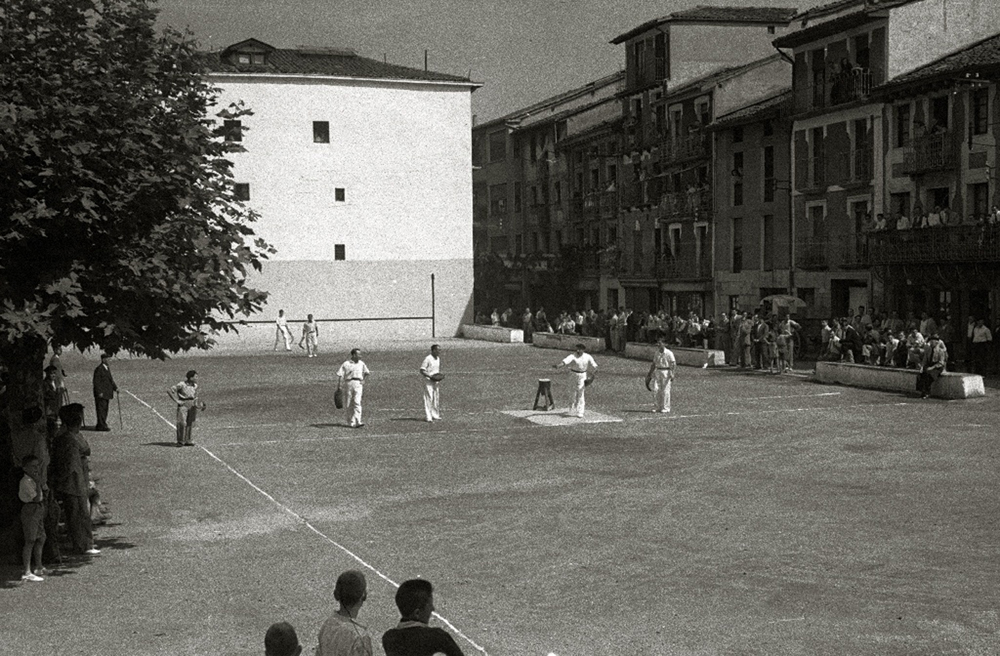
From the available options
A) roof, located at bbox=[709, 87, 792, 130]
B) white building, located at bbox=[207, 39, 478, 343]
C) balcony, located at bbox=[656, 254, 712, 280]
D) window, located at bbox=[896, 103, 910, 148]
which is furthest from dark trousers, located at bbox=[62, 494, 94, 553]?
balcony, located at bbox=[656, 254, 712, 280]

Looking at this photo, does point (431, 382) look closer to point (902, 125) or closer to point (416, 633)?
point (416, 633)

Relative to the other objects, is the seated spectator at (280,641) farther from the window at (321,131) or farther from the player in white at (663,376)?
the window at (321,131)

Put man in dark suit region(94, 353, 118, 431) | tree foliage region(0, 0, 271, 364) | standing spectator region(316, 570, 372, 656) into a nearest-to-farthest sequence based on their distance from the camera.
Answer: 1. standing spectator region(316, 570, 372, 656)
2. tree foliage region(0, 0, 271, 364)
3. man in dark suit region(94, 353, 118, 431)

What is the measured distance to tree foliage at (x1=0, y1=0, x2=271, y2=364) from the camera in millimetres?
13367

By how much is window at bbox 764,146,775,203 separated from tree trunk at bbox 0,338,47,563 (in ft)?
136

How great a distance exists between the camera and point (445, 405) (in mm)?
30875

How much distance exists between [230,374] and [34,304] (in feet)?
93.2

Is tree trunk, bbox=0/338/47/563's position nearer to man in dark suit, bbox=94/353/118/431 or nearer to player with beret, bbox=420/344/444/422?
man in dark suit, bbox=94/353/118/431

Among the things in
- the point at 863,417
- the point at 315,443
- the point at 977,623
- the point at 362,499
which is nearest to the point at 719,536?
the point at 977,623

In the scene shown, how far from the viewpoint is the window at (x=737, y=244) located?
5525 cm

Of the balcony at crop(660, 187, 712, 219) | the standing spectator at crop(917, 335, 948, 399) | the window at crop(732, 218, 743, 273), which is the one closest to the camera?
the standing spectator at crop(917, 335, 948, 399)

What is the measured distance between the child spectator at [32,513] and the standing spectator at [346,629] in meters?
A: 7.33

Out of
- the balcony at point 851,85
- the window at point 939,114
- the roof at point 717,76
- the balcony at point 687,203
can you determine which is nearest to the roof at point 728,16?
the roof at point 717,76

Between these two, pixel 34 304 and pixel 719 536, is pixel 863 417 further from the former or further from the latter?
pixel 34 304
